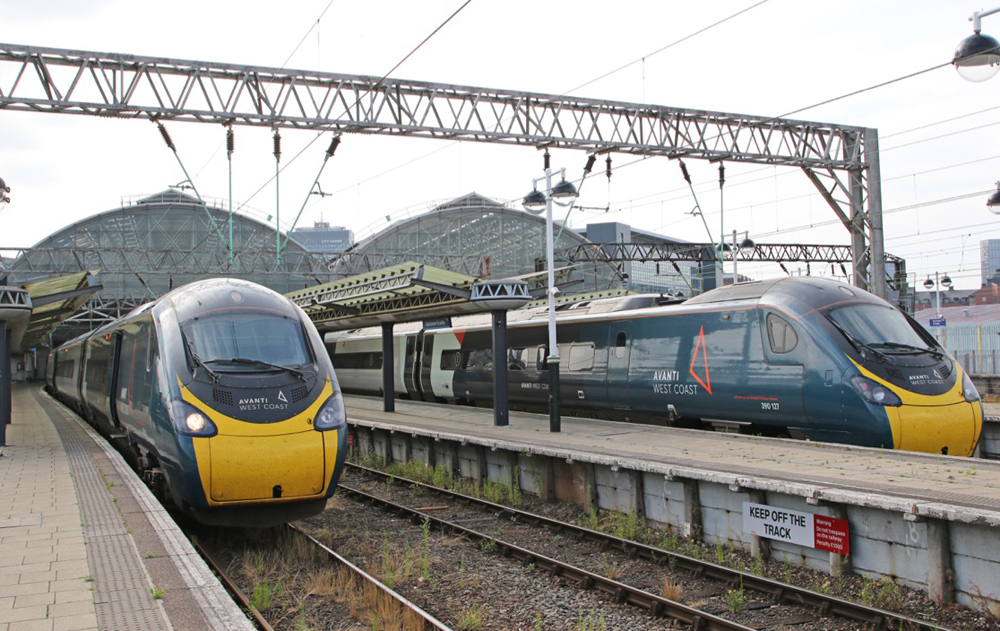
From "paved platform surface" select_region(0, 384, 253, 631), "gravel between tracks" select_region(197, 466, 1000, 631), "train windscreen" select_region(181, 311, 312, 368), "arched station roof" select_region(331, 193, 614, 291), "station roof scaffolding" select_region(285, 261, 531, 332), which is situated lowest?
"gravel between tracks" select_region(197, 466, 1000, 631)

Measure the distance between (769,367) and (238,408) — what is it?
863 centimetres

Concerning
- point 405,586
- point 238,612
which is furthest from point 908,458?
point 238,612

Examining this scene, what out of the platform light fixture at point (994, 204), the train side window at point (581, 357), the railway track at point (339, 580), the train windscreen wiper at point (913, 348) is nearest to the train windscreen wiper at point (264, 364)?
the railway track at point (339, 580)

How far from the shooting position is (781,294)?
14055mm

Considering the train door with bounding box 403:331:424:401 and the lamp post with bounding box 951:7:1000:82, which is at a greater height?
the lamp post with bounding box 951:7:1000:82

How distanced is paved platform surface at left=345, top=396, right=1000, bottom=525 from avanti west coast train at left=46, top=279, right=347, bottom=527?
434 cm

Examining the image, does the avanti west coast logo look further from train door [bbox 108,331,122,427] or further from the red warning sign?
the red warning sign

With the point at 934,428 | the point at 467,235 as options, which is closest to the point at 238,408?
the point at 934,428

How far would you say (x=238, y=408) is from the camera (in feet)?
32.0

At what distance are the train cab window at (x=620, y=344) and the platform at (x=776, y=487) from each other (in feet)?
4.96

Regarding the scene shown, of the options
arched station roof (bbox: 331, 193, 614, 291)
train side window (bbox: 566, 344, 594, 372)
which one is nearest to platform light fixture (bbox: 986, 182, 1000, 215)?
train side window (bbox: 566, 344, 594, 372)

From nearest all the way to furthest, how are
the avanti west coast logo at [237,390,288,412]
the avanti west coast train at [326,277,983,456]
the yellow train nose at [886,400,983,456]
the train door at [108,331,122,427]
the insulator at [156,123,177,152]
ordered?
the avanti west coast logo at [237,390,288,412]
the yellow train nose at [886,400,983,456]
the avanti west coast train at [326,277,983,456]
the train door at [108,331,122,427]
the insulator at [156,123,177,152]

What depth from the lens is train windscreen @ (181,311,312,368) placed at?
34.0 feet

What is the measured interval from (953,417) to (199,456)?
1070 centimetres
